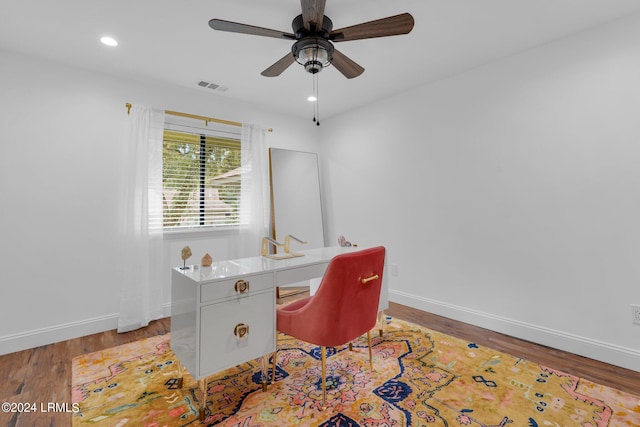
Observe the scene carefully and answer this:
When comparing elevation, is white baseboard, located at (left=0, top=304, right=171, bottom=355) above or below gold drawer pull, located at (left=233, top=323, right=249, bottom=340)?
below

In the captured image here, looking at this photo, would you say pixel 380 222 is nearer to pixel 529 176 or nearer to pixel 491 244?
pixel 491 244

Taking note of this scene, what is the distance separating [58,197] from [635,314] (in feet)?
15.8

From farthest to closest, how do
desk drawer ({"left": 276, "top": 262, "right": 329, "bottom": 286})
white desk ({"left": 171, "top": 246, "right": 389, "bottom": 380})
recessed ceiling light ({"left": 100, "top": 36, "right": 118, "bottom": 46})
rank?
1. recessed ceiling light ({"left": 100, "top": 36, "right": 118, "bottom": 46})
2. desk drawer ({"left": 276, "top": 262, "right": 329, "bottom": 286})
3. white desk ({"left": 171, "top": 246, "right": 389, "bottom": 380})

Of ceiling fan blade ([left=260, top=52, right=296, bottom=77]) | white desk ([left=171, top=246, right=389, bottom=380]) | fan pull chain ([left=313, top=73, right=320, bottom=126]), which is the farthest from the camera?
fan pull chain ([left=313, top=73, right=320, bottom=126])

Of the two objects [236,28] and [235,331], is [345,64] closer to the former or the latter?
[236,28]

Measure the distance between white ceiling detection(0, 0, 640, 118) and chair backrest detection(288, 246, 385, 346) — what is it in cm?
175

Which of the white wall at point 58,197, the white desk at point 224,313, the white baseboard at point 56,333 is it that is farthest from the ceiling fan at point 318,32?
the white baseboard at point 56,333

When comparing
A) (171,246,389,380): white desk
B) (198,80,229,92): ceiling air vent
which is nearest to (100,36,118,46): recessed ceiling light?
(198,80,229,92): ceiling air vent

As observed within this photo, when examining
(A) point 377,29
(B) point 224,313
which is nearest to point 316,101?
(A) point 377,29

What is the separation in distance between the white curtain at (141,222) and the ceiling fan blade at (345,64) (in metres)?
2.06

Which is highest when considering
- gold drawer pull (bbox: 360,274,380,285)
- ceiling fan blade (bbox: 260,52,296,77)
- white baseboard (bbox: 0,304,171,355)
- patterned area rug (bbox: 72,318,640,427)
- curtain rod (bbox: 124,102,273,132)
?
curtain rod (bbox: 124,102,273,132)

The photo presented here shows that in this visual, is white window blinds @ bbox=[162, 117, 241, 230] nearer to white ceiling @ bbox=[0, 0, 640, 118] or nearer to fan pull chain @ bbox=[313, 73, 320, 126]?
white ceiling @ bbox=[0, 0, 640, 118]

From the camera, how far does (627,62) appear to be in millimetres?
2119

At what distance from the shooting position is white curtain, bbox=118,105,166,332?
2.88 m
